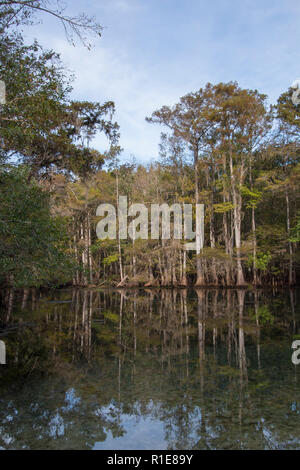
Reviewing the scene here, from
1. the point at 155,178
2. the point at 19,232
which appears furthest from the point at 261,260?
the point at 19,232

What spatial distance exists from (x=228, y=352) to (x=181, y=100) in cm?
2054

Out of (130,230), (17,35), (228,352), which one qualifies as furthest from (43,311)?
(130,230)

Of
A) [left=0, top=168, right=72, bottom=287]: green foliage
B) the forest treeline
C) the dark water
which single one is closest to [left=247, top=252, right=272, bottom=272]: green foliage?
the forest treeline

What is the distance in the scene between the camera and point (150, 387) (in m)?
4.95

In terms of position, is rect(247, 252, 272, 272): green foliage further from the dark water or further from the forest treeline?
the dark water

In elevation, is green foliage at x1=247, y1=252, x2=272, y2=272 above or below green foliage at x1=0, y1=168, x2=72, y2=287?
below

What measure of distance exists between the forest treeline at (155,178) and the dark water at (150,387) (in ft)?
5.89

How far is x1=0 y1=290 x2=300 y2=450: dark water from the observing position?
139 inches

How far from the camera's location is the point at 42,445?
335 centimetres

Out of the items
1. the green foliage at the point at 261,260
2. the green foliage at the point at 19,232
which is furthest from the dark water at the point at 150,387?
the green foliage at the point at 261,260

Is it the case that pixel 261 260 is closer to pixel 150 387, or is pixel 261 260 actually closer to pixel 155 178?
pixel 155 178

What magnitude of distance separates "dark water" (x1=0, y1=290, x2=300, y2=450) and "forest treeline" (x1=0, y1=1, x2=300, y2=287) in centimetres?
180

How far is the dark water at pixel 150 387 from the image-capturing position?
3.53 m
